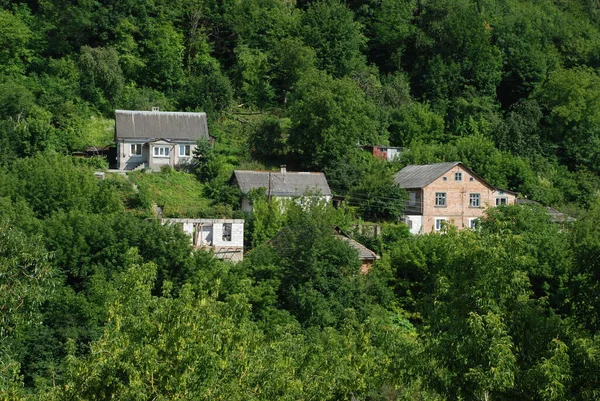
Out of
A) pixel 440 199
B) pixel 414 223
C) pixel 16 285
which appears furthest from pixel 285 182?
pixel 16 285

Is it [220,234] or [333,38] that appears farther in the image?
[333,38]

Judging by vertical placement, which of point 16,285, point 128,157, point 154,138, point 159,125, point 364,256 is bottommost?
point 364,256

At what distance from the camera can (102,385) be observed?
14242 millimetres

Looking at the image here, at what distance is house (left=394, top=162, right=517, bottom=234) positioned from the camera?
40.7 meters

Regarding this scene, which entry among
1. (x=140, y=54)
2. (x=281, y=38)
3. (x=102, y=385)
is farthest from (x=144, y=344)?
(x=281, y=38)

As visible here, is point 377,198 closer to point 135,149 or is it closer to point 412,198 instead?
point 412,198

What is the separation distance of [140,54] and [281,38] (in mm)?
7553

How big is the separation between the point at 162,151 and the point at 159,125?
1756 mm

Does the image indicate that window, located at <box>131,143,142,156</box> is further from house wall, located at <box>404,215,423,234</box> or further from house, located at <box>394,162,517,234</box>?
house wall, located at <box>404,215,423,234</box>

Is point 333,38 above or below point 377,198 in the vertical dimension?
above

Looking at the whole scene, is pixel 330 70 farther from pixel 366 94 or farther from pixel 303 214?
pixel 303 214

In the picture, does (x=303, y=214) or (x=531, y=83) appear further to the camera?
(x=531, y=83)

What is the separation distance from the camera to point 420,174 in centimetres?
4203

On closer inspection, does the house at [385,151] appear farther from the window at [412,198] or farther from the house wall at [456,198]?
the house wall at [456,198]
